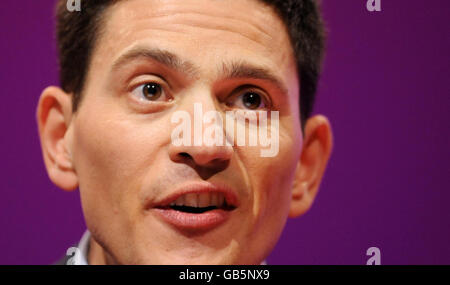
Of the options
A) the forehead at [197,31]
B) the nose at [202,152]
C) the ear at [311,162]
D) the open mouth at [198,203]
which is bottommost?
the open mouth at [198,203]

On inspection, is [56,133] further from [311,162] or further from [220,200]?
[311,162]

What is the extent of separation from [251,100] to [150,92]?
25cm

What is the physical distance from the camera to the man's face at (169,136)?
3.85ft

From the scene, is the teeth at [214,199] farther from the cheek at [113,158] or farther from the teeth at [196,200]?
the cheek at [113,158]

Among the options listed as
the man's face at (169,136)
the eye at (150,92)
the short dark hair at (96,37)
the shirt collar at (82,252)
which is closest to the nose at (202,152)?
the man's face at (169,136)

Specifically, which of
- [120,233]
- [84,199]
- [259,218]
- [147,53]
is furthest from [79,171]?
[259,218]

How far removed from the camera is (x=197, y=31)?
125cm

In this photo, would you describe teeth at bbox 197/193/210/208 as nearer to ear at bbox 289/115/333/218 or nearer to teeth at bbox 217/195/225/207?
teeth at bbox 217/195/225/207

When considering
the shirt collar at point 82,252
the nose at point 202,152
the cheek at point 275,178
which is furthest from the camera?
the shirt collar at point 82,252

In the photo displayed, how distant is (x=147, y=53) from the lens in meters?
1.22

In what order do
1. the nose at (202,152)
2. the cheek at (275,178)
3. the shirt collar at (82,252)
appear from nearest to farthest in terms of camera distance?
the nose at (202,152) → the cheek at (275,178) → the shirt collar at (82,252)

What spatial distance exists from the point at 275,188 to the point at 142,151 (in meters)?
0.34

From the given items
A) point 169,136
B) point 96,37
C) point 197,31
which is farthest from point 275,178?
point 96,37
